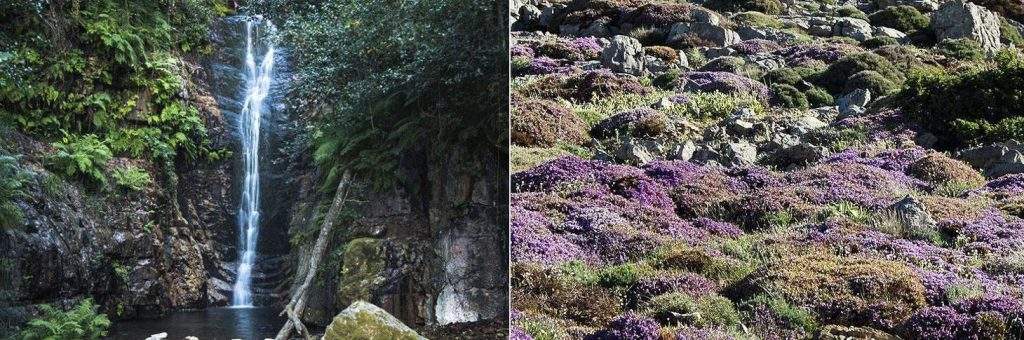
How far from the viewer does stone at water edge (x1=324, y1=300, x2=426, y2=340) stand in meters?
2.53

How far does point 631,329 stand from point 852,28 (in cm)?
1899

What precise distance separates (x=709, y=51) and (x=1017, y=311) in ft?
46.6

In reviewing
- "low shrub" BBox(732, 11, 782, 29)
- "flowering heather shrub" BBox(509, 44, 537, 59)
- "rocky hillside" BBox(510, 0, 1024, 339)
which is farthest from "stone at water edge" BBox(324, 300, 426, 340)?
"low shrub" BBox(732, 11, 782, 29)

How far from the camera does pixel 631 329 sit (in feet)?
23.0

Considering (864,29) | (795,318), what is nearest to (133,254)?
(795,318)

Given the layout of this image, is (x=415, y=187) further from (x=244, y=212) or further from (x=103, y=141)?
(x=103, y=141)

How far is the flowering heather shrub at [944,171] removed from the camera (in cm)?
1170

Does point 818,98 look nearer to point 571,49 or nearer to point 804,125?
point 804,125

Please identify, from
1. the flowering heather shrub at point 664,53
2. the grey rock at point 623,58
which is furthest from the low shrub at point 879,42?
the grey rock at point 623,58

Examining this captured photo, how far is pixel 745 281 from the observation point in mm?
8039

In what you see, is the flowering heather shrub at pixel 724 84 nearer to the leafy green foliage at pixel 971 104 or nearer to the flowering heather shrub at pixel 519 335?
the leafy green foliage at pixel 971 104

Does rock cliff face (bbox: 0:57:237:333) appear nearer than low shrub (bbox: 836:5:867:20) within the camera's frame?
Yes

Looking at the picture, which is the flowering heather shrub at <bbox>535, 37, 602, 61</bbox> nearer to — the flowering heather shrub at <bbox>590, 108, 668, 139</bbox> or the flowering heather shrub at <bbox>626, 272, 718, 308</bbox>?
the flowering heather shrub at <bbox>590, 108, 668, 139</bbox>

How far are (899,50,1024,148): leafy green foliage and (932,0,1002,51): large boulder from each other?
750 centimetres
